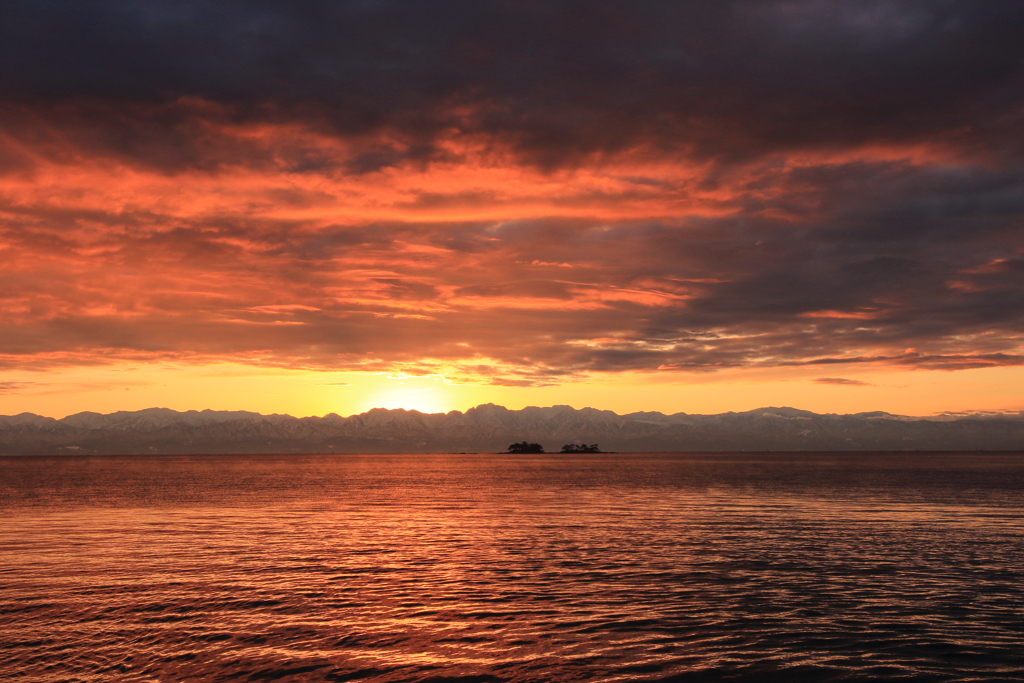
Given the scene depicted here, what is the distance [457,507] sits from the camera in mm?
87312

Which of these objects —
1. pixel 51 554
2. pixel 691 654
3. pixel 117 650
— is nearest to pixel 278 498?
pixel 51 554

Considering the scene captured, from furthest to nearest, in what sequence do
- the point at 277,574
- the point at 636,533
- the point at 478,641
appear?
the point at 636,533 < the point at 277,574 < the point at 478,641

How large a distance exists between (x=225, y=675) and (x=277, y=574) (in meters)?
17.2

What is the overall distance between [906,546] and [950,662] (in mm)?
27740

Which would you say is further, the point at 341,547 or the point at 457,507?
the point at 457,507

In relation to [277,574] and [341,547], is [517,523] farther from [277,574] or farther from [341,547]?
[277,574]

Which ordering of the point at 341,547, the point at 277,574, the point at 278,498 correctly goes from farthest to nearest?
the point at 278,498, the point at 341,547, the point at 277,574

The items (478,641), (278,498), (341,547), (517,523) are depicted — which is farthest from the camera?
(278,498)

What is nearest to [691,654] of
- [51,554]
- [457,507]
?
[51,554]

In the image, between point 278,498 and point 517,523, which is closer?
point 517,523

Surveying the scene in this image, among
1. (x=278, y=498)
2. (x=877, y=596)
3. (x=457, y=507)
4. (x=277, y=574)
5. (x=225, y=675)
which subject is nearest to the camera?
(x=225, y=675)

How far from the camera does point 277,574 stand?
3781 centimetres

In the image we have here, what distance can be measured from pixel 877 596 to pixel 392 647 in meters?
21.7

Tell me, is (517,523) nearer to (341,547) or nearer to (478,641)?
(341,547)
